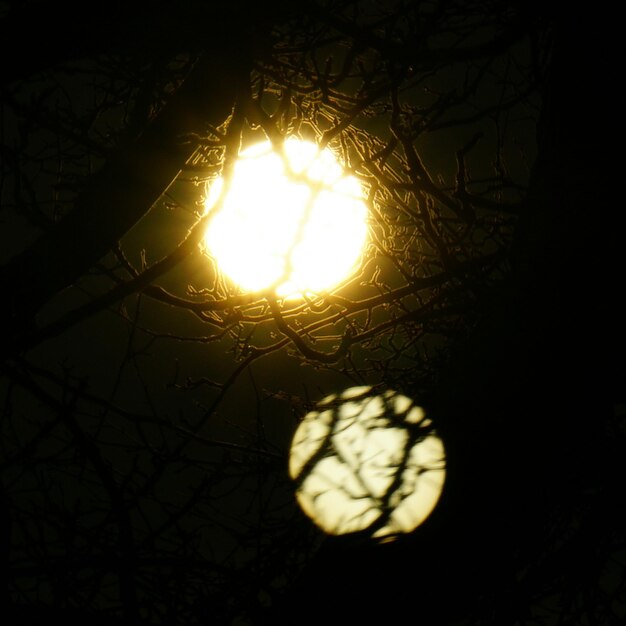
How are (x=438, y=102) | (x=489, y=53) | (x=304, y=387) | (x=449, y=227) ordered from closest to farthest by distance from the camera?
(x=489, y=53)
(x=438, y=102)
(x=449, y=227)
(x=304, y=387)

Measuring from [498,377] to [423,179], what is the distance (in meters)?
1.04

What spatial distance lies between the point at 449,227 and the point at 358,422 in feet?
4.00

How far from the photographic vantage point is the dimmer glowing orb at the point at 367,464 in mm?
3098

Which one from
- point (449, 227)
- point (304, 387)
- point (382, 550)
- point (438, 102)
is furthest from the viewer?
point (304, 387)

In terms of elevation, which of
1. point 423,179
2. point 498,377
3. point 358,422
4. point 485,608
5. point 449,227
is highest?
point 449,227

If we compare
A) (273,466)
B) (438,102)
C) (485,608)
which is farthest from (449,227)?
(485,608)

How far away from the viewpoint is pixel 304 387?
523 centimetres

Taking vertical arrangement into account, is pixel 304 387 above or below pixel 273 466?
above

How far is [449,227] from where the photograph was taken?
4.42 meters

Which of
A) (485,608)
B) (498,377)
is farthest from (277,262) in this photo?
(485,608)

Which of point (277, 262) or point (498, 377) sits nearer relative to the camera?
point (498, 377)

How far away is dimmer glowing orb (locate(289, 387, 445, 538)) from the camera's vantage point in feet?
10.2

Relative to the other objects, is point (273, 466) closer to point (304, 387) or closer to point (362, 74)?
point (304, 387)

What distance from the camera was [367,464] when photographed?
384 centimetres
